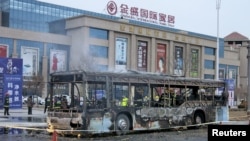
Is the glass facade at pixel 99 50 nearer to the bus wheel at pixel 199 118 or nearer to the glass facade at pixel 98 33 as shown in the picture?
the glass facade at pixel 98 33

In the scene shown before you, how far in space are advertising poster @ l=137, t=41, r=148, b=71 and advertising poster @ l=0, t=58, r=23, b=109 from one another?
45038 mm

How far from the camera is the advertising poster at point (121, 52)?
72062mm

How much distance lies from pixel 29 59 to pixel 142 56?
71.5ft

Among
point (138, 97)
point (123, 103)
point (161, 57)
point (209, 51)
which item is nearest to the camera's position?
point (123, 103)

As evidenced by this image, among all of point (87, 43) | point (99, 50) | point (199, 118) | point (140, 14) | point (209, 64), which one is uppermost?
point (140, 14)

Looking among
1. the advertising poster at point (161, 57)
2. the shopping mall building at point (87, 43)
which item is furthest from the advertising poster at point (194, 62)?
the advertising poster at point (161, 57)

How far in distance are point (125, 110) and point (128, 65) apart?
187 ft

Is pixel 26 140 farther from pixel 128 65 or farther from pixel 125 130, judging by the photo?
pixel 128 65

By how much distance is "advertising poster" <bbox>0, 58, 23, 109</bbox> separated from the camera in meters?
31.1

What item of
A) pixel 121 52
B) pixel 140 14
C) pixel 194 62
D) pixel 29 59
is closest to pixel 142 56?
pixel 121 52

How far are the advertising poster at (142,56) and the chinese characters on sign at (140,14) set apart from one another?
17.4ft

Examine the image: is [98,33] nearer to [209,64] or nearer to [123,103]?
[209,64]

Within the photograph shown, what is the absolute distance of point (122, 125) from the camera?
1614 cm

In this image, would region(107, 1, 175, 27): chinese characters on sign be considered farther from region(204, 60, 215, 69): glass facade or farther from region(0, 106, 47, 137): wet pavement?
region(0, 106, 47, 137): wet pavement
